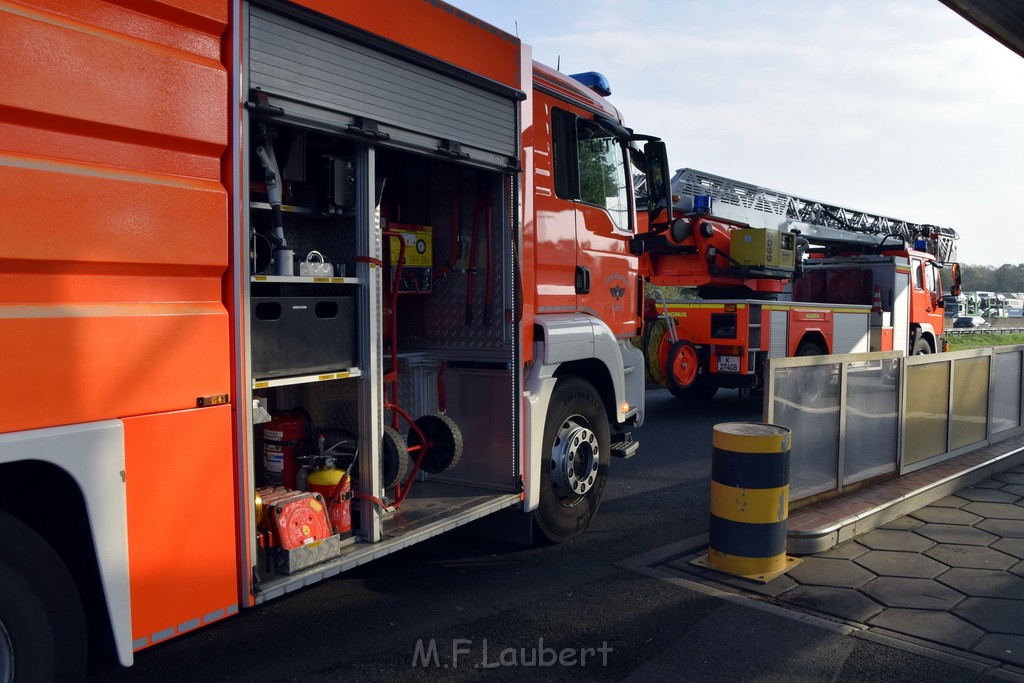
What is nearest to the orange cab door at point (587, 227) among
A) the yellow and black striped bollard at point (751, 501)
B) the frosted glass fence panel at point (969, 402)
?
the yellow and black striped bollard at point (751, 501)

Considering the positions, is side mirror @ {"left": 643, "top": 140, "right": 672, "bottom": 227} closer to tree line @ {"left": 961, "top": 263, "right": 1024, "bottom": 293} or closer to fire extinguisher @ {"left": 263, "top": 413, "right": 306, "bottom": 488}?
fire extinguisher @ {"left": 263, "top": 413, "right": 306, "bottom": 488}

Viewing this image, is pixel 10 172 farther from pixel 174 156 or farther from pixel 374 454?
pixel 374 454

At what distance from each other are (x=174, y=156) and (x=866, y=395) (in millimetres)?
5512

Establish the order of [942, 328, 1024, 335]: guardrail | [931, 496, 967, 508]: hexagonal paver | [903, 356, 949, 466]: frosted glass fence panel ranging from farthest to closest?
[942, 328, 1024, 335]: guardrail → [903, 356, 949, 466]: frosted glass fence panel → [931, 496, 967, 508]: hexagonal paver

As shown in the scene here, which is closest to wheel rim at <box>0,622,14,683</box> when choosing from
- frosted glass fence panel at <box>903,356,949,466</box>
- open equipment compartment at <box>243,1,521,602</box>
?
open equipment compartment at <box>243,1,521,602</box>

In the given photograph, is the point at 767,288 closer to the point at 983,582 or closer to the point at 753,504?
the point at 983,582

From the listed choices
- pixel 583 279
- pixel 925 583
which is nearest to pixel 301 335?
pixel 583 279

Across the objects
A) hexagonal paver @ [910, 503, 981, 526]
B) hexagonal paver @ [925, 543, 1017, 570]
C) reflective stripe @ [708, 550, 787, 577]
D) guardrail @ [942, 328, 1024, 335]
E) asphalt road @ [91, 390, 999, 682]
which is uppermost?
guardrail @ [942, 328, 1024, 335]

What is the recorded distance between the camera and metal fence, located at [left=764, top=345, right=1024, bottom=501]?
585 cm

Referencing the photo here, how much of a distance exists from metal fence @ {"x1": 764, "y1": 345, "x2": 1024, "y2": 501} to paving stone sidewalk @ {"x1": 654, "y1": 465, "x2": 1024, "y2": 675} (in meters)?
0.58

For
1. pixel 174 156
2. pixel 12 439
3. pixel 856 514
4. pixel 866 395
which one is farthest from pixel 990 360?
pixel 12 439

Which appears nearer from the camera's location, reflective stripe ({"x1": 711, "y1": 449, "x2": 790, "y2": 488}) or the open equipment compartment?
the open equipment compartment

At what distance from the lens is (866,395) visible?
21.4 feet

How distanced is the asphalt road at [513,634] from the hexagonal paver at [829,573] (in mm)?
631
